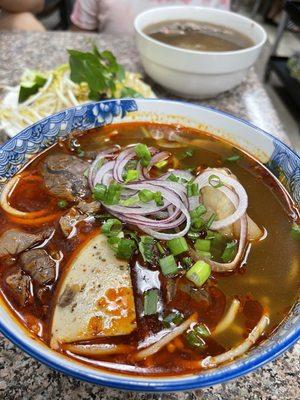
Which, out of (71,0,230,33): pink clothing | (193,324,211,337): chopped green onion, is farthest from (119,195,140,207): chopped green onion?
(71,0,230,33): pink clothing

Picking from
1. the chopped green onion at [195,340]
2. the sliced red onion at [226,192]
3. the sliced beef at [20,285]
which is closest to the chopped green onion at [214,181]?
the sliced red onion at [226,192]

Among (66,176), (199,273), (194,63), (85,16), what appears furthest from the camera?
(85,16)

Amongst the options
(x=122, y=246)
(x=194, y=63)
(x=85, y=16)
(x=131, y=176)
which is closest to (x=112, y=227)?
(x=122, y=246)

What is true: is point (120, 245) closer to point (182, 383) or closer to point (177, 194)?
point (177, 194)

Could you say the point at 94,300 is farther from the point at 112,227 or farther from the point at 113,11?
the point at 113,11

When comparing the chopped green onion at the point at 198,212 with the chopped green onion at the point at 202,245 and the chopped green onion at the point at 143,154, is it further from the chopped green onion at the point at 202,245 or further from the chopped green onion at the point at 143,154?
the chopped green onion at the point at 143,154

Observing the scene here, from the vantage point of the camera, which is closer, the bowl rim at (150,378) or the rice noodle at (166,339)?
the bowl rim at (150,378)

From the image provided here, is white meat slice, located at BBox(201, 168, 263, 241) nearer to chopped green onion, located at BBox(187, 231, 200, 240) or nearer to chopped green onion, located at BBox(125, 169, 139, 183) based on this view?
chopped green onion, located at BBox(187, 231, 200, 240)
